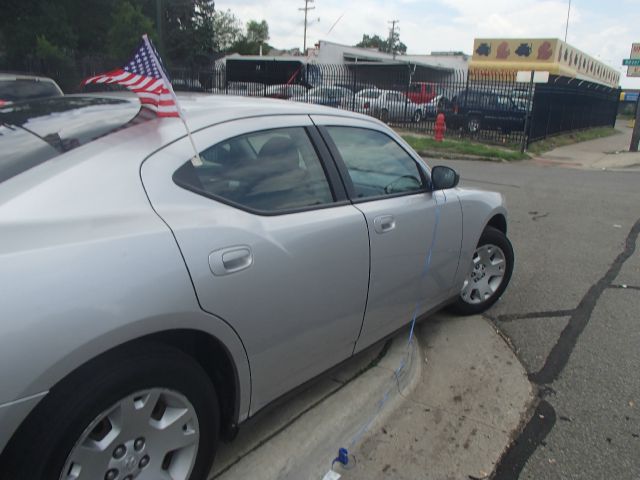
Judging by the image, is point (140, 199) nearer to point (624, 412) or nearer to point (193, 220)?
point (193, 220)

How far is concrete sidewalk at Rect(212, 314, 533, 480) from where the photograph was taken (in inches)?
102

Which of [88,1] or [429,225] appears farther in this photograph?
[88,1]

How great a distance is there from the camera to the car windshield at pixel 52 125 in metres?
2.08

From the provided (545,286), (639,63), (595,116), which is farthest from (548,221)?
(595,116)

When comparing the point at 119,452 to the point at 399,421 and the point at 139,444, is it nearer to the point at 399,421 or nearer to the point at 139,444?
the point at 139,444

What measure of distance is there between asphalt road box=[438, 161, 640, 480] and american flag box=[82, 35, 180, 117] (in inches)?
88.1

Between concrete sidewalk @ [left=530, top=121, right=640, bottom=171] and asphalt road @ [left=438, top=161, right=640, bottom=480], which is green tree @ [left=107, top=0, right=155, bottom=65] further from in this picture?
asphalt road @ [left=438, top=161, right=640, bottom=480]

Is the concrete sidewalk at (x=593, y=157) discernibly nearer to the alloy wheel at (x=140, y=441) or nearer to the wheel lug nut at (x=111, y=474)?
the alloy wheel at (x=140, y=441)

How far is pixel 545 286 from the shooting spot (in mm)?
5059

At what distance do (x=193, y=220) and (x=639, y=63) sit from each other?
838 inches

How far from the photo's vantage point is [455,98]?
20125 mm

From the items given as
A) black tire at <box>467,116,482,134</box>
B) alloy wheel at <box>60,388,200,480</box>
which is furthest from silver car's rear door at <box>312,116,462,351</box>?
black tire at <box>467,116,482,134</box>

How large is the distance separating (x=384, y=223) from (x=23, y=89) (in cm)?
861

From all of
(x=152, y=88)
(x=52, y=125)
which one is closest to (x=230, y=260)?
(x=152, y=88)
